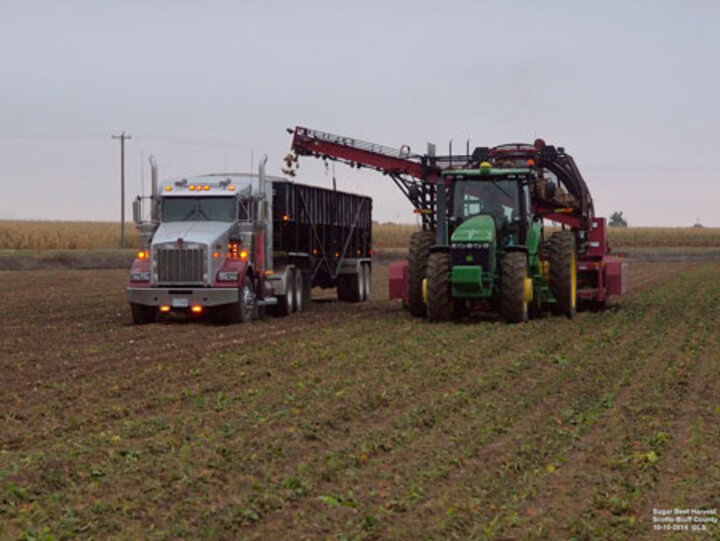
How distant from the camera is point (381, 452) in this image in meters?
8.80

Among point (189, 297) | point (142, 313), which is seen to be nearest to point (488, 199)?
point (189, 297)

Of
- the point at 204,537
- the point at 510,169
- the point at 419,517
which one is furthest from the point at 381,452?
the point at 510,169

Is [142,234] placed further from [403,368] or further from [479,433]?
[479,433]

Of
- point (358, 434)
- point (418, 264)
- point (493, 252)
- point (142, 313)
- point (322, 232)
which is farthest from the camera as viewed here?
point (322, 232)

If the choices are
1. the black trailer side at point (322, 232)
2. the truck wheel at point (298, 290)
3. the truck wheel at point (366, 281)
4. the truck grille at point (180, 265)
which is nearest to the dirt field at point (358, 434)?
the truck grille at point (180, 265)

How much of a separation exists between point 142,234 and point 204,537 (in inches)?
566

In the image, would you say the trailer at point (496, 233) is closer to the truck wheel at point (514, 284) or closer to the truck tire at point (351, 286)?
the truck wheel at point (514, 284)

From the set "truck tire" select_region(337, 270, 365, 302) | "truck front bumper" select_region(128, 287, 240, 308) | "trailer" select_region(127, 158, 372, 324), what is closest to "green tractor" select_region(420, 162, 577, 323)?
"trailer" select_region(127, 158, 372, 324)

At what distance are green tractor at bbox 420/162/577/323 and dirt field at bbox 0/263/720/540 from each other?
150 centimetres

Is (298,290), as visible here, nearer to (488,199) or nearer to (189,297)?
(189,297)

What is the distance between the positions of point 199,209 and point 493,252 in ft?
18.3

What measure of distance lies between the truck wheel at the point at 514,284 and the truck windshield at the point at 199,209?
16.7 feet

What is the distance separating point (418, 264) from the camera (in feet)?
66.1

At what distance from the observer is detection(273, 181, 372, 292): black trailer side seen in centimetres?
2205
